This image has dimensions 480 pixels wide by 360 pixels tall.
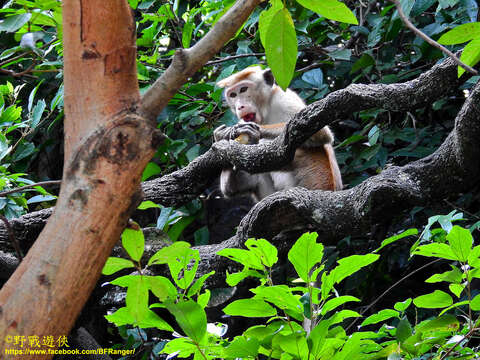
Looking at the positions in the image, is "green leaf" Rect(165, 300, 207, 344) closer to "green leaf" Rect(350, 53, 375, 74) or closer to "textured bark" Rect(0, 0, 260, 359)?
"textured bark" Rect(0, 0, 260, 359)

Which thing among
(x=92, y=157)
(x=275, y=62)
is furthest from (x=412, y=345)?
(x=92, y=157)

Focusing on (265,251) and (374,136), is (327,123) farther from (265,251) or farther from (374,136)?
(265,251)

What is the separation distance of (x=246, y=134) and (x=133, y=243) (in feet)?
9.17

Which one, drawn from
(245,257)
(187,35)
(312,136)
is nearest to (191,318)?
(245,257)

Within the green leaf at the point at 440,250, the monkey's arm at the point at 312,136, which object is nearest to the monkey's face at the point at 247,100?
the monkey's arm at the point at 312,136

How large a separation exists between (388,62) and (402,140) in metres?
0.64

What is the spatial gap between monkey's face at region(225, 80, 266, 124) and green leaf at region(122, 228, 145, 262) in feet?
12.5

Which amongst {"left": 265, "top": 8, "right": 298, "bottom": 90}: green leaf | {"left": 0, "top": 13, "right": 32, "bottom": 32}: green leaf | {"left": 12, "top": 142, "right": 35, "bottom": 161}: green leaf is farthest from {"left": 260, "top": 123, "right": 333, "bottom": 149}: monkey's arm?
{"left": 265, "top": 8, "right": 298, "bottom": 90}: green leaf

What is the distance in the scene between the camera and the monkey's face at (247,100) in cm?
517

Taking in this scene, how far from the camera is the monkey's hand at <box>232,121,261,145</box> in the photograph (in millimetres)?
4109

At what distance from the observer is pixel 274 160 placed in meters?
3.32

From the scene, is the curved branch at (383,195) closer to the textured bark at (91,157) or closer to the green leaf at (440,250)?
the green leaf at (440,250)

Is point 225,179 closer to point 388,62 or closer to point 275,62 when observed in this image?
→ point 388,62

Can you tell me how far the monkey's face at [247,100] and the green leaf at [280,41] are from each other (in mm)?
3799
